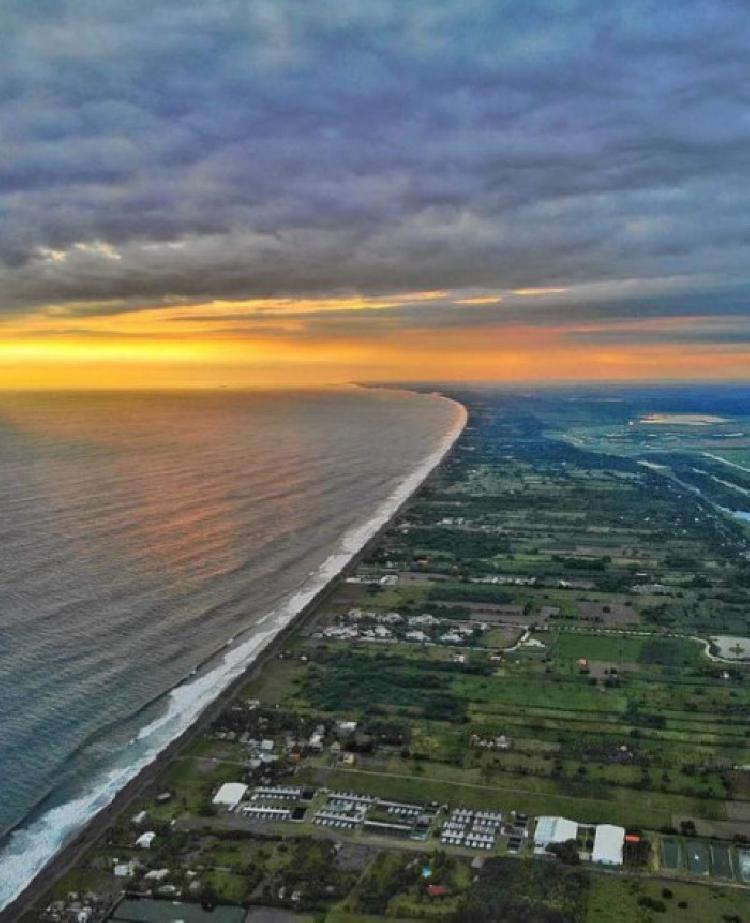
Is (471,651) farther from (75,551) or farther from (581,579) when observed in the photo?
(75,551)

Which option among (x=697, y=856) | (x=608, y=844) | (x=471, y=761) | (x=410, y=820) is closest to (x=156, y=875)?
(x=410, y=820)

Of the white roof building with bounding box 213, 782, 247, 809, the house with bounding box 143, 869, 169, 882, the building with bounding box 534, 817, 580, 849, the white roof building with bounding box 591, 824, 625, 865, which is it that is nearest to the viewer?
the house with bounding box 143, 869, 169, 882

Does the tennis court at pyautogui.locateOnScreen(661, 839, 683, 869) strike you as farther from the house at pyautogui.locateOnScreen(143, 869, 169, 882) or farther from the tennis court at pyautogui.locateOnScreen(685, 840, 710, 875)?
the house at pyautogui.locateOnScreen(143, 869, 169, 882)

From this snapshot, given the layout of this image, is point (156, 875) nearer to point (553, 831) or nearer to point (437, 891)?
point (437, 891)

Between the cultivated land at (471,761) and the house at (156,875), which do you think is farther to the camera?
the house at (156,875)

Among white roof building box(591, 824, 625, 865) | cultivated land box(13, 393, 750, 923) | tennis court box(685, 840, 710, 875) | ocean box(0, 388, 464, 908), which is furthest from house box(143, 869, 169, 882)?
tennis court box(685, 840, 710, 875)

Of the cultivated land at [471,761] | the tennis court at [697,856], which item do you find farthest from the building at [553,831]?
the tennis court at [697,856]

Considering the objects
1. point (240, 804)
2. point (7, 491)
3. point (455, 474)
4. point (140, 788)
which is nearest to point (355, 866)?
point (240, 804)

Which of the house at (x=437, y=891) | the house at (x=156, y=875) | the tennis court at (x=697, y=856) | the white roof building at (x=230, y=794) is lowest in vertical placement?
the house at (x=156, y=875)

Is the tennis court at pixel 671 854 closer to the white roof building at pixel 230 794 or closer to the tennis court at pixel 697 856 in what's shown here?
the tennis court at pixel 697 856
